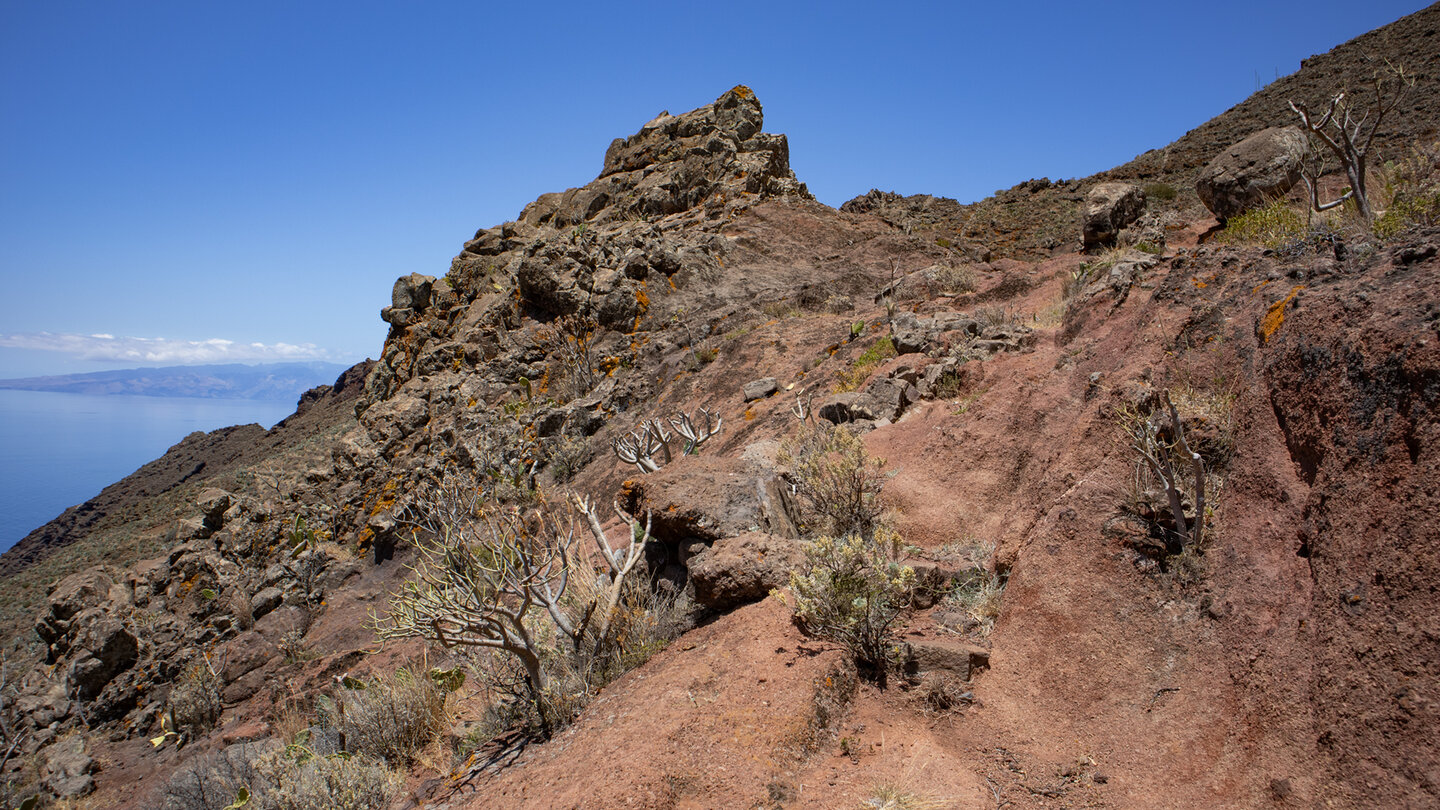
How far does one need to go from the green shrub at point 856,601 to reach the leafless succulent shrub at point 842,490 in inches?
49.8

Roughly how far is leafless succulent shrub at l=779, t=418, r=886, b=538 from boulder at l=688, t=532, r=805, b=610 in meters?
0.91

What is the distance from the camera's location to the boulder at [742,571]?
4.65 metres

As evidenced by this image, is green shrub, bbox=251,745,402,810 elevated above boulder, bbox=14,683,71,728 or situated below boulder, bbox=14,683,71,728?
above

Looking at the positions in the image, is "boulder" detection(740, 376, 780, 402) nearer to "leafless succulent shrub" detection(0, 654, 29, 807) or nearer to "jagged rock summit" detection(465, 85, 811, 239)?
"leafless succulent shrub" detection(0, 654, 29, 807)

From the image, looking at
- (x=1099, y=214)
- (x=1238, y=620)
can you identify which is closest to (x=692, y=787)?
(x=1238, y=620)

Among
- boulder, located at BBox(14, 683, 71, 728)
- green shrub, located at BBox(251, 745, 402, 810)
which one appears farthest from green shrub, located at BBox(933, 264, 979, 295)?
boulder, located at BBox(14, 683, 71, 728)

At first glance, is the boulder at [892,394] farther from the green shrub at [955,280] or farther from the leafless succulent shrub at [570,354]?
the leafless succulent shrub at [570,354]

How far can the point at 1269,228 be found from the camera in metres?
6.36

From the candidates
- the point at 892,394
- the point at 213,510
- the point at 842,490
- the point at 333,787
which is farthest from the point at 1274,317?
the point at 213,510

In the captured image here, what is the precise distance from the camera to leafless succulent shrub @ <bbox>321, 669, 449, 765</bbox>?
5.22 meters

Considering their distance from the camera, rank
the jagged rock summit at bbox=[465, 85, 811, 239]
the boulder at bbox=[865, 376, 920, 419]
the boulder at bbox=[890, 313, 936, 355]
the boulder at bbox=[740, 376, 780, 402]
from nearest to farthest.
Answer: the boulder at bbox=[865, 376, 920, 419] → the boulder at bbox=[890, 313, 936, 355] → the boulder at bbox=[740, 376, 780, 402] → the jagged rock summit at bbox=[465, 85, 811, 239]

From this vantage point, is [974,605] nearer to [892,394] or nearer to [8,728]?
[892,394]

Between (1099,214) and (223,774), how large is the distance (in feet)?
52.5

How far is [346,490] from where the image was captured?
15836 millimetres
